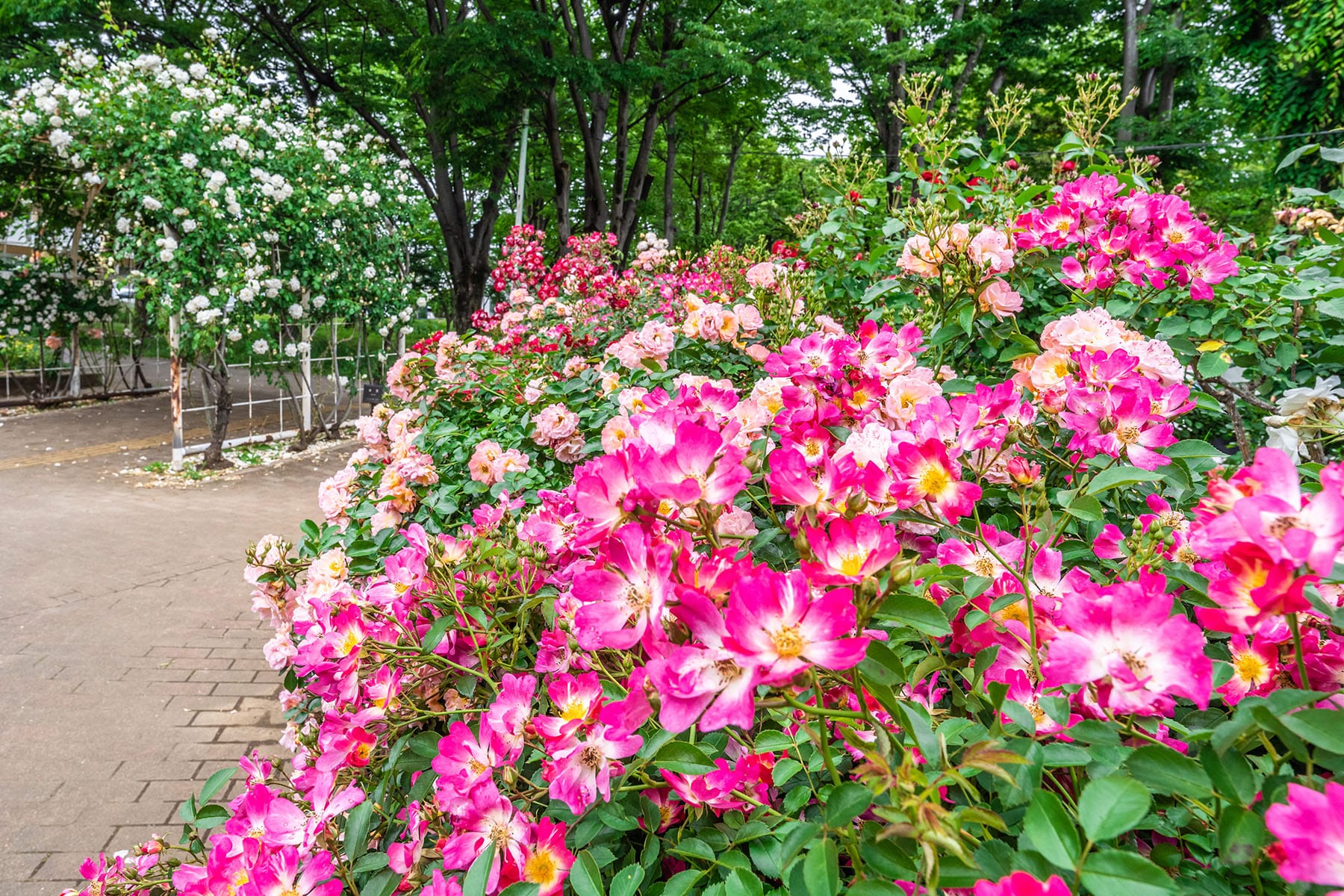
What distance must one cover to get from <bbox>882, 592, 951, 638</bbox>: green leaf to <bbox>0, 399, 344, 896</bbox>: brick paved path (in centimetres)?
276

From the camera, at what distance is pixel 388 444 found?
2.21 metres

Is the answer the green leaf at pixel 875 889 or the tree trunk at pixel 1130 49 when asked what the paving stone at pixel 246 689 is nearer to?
the green leaf at pixel 875 889

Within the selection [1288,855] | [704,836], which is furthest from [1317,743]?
[704,836]

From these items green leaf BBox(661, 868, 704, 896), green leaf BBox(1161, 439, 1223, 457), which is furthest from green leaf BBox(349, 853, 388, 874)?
green leaf BBox(1161, 439, 1223, 457)

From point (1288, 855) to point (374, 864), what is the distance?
3.02ft

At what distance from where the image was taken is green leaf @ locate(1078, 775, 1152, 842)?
0.53m

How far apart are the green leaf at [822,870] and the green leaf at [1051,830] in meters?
0.14

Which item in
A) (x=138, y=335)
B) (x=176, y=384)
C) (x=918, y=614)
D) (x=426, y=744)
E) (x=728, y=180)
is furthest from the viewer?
(x=728, y=180)

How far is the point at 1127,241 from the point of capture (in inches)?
56.4

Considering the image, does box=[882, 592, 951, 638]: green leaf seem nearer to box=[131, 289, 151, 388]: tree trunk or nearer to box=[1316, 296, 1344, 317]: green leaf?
box=[1316, 296, 1344, 317]: green leaf

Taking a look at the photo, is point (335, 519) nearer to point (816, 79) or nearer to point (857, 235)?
point (857, 235)

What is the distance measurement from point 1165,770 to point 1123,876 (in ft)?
0.35

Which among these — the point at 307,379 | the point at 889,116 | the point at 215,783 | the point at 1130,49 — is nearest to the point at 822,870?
the point at 215,783

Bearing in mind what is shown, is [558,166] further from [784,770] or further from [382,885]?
[784,770]
